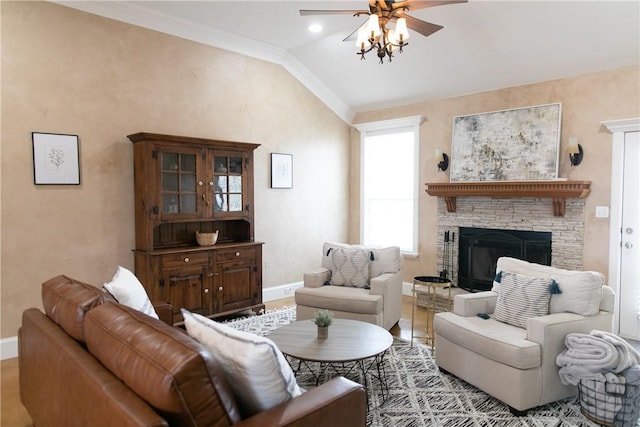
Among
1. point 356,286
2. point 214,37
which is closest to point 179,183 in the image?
point 214,37

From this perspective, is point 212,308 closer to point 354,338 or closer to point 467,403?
point 354,338

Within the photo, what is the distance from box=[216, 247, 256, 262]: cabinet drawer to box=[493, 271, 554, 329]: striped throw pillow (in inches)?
106

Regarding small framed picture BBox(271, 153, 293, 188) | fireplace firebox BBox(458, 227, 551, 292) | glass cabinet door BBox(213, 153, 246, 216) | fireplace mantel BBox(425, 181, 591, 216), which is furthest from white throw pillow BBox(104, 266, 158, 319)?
fireplace firebox BBox(458, 227, 551, 292)

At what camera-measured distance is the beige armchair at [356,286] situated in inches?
156

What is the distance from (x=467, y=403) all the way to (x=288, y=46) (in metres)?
4.39

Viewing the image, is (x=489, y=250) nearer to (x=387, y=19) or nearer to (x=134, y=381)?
(x=387, y=19)

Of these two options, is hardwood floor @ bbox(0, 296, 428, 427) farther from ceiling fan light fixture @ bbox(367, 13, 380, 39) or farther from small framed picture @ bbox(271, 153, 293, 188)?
ceiling fan light fixture @ bbox(367, 13, 380, 39)

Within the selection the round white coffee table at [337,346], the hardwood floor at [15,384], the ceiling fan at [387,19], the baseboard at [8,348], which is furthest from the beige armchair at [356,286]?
the baseboard at [8,348]

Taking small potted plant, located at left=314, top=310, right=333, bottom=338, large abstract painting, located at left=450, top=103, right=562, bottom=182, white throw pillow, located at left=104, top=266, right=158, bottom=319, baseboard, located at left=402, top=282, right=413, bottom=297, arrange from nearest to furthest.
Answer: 1. white throw pillow, located at left=104, top=266, right=158, bottom=319
2. small potted plant, located at left=314, top=310, right=333, bottom=338
3. large abstract painting, located at left=450, top=103, right=562, bottom=182
4. baseboard, located at left=402, top=282, right=413, bottom=297

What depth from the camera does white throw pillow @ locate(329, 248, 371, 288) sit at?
4367mm

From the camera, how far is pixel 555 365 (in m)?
2.80

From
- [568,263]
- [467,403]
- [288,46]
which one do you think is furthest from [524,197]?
[288,46]

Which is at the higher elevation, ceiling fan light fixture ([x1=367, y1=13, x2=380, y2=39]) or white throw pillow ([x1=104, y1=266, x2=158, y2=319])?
ceiling fan light fixture ([x1=367, y1=13, x2=380, y2=39])

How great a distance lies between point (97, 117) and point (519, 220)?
4.56 meters
